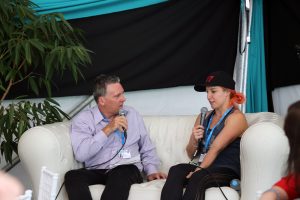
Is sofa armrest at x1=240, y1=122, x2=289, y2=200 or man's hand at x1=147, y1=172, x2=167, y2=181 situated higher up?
sofa armrest at x1=240, y1=122, x2=289, y2=200

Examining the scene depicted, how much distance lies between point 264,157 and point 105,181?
3.47 feet

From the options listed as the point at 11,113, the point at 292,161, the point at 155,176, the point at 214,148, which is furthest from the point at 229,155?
the point at 292,161

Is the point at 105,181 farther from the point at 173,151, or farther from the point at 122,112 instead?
the point at 173,151

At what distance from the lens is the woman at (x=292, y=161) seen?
48.4 inches

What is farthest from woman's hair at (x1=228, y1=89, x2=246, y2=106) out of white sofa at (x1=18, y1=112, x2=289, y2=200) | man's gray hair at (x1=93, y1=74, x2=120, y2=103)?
man's gray hair at (x1=93, y1=74, x2=120, y2=103)

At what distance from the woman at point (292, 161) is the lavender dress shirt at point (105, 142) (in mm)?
1717

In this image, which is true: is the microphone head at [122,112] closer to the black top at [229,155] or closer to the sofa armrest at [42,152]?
the sofa armrest at [42,152]

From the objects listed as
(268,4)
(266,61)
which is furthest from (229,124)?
(268,4)

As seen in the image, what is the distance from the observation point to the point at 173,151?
11.4 feet

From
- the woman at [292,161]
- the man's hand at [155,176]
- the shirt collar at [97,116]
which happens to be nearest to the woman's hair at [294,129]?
the woman at [292,161]

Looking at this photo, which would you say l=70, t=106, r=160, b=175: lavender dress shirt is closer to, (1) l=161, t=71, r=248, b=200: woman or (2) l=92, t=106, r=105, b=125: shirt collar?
(2) l=92, t=106, r=105, b=125: shirt collar

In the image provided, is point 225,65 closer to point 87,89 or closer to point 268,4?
point 268,4

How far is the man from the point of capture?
9.97 feet

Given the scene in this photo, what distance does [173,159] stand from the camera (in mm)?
3455
